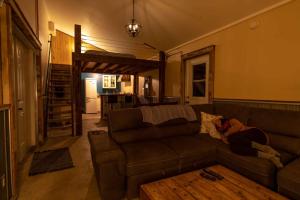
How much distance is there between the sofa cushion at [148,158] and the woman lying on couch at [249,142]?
2.68 feet

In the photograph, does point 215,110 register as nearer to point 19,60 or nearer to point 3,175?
point 3,175

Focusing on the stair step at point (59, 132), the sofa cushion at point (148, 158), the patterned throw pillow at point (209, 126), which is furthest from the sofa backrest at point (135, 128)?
the stair step at point (59, 132)

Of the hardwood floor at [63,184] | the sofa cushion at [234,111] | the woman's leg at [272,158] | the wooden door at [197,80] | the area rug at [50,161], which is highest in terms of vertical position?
the wooden door at [197,80]

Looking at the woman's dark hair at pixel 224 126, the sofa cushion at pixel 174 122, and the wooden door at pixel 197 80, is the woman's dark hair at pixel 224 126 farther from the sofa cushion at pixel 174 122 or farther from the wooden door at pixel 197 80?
the wooden door at pixel 197 80

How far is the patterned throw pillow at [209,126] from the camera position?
8.87 ft

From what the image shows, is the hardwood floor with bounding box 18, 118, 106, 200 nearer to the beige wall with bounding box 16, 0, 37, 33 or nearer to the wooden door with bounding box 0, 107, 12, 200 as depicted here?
the wooden door with bounding box 0, 107, 12, 200

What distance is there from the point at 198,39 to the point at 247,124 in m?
2.45

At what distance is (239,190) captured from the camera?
1355mm

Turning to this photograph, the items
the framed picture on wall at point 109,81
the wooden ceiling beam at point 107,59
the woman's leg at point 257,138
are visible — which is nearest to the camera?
the woman's leg at point 257,138

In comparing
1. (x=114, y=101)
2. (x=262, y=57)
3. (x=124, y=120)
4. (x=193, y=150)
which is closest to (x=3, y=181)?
(x=124, y=120)

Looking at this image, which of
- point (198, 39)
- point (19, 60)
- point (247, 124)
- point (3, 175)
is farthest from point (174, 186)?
point (198, 39)

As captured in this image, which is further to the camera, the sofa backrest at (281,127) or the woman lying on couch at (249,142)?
the sofa backrest at (281,127)

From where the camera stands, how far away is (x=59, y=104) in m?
4.94

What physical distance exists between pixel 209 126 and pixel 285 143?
102cm
